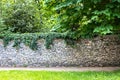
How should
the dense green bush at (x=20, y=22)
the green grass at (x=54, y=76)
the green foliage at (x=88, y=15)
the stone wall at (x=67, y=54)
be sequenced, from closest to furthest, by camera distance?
the green grass at (x=54, y=76)
the green foliage at (x=88, y=15)
the stone wall at (x=67, y=54)
the dense green bush at (x=20, y=22)

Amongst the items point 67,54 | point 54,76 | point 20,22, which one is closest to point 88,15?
point 67,54

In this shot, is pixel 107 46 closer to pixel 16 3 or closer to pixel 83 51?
pixel 83 51

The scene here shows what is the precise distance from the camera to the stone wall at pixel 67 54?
15.3m

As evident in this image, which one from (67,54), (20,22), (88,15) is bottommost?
(67,54)

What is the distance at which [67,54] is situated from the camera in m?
15.5

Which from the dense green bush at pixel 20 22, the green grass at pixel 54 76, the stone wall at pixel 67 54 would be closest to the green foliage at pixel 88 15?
the stone wall at pixel 67 54

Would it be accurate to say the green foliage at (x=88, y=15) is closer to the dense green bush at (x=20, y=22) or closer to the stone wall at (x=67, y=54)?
the stone wall at (x=67, y=54)

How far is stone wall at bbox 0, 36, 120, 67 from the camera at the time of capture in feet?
50.2

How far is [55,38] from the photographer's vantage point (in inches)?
613

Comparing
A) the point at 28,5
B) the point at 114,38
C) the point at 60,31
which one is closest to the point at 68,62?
the point at 60,31

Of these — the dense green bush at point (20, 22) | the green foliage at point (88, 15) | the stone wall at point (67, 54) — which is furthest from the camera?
the dense green bush at point (20, 22)

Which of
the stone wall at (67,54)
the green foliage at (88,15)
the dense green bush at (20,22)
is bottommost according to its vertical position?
the stone wall at (67,54)

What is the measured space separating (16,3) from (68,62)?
16.8 ft

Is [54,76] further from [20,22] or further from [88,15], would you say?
[20,22]
